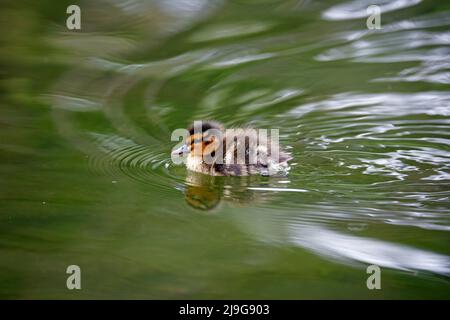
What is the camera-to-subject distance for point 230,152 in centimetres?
372

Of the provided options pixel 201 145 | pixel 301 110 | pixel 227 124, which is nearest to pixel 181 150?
pixel 201 145

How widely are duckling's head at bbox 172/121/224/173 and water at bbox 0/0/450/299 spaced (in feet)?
0.34

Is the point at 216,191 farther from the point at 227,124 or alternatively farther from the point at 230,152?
the point at 227,124

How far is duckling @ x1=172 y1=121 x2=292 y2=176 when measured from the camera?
3633 mm

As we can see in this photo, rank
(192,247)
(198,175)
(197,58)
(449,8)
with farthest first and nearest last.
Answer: (449,8) → (197,58) → (198,175) → (192,247)

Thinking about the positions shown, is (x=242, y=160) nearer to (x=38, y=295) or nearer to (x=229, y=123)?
(x=229, y=123)

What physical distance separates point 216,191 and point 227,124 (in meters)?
0.97

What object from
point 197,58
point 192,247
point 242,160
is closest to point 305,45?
point 197,58

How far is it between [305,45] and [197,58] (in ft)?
2.65

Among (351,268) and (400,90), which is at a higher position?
(400,90)

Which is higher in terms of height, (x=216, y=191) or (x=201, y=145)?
(x=201, y=145)

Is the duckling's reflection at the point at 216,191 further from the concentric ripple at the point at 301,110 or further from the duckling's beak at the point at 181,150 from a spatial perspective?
the duckling's beak at the point at 181,150

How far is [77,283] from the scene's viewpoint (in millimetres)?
2504

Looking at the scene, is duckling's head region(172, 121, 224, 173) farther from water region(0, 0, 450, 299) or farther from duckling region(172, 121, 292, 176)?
water region(0, 0, 450, 299)
